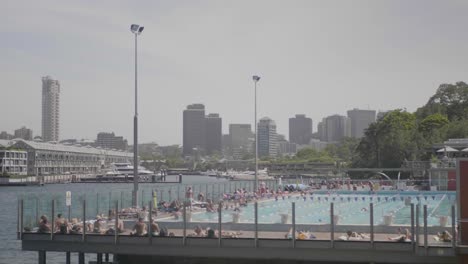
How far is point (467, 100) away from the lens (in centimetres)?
13825

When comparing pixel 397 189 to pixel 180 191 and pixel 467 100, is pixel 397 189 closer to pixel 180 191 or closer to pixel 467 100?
pixel 180 191

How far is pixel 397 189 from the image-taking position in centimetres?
6631

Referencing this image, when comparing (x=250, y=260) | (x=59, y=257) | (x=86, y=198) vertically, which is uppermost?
(x=86, y=198)

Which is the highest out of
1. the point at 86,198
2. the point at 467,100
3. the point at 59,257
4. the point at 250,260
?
the point at 467,100

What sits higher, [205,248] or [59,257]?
[205,248]

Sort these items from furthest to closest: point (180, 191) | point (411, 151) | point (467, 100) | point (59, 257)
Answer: point (467, 100), point (411, 151), point (59, 257), point (180, 191)

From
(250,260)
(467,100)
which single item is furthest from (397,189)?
(467,100)

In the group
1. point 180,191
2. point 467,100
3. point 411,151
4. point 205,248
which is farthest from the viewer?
point 467,100

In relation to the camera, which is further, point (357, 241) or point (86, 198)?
point (86, 198)

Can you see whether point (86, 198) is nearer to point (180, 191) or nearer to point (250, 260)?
point (250, 260)

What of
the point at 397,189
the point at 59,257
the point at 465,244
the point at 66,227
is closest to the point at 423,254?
the point at 465,244

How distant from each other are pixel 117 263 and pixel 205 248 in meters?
5.13

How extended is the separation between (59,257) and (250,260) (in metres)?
23.9

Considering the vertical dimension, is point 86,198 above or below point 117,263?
above
